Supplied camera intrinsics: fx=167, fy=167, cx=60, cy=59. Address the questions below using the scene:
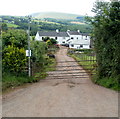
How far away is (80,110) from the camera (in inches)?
258

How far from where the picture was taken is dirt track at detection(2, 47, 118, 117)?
6366 millimetres

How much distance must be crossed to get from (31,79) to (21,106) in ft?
14.0

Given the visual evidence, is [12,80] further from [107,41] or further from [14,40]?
[107,41]

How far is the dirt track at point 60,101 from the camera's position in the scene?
6366mm

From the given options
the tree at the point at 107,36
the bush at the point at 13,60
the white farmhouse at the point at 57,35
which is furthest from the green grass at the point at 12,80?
the white farmhouse at the point at 57,35

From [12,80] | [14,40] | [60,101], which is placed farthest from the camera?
[14,40]

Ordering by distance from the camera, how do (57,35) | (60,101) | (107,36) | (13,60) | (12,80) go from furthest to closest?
(57,35), (13,60), (12,80), (107,36), (60,101)

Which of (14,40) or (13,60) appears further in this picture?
(14,40)

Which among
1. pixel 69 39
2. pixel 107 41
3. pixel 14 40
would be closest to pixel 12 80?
pixel 14 40

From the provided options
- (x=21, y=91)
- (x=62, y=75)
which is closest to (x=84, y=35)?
(x=62, y=75)

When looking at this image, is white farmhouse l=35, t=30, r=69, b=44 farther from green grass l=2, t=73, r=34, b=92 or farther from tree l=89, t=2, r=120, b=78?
tree l=89, t=2, r=120, b=78

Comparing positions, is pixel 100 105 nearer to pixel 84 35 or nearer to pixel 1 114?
pixel 1 114

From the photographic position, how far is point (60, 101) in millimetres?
7617

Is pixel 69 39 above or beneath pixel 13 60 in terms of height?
above
